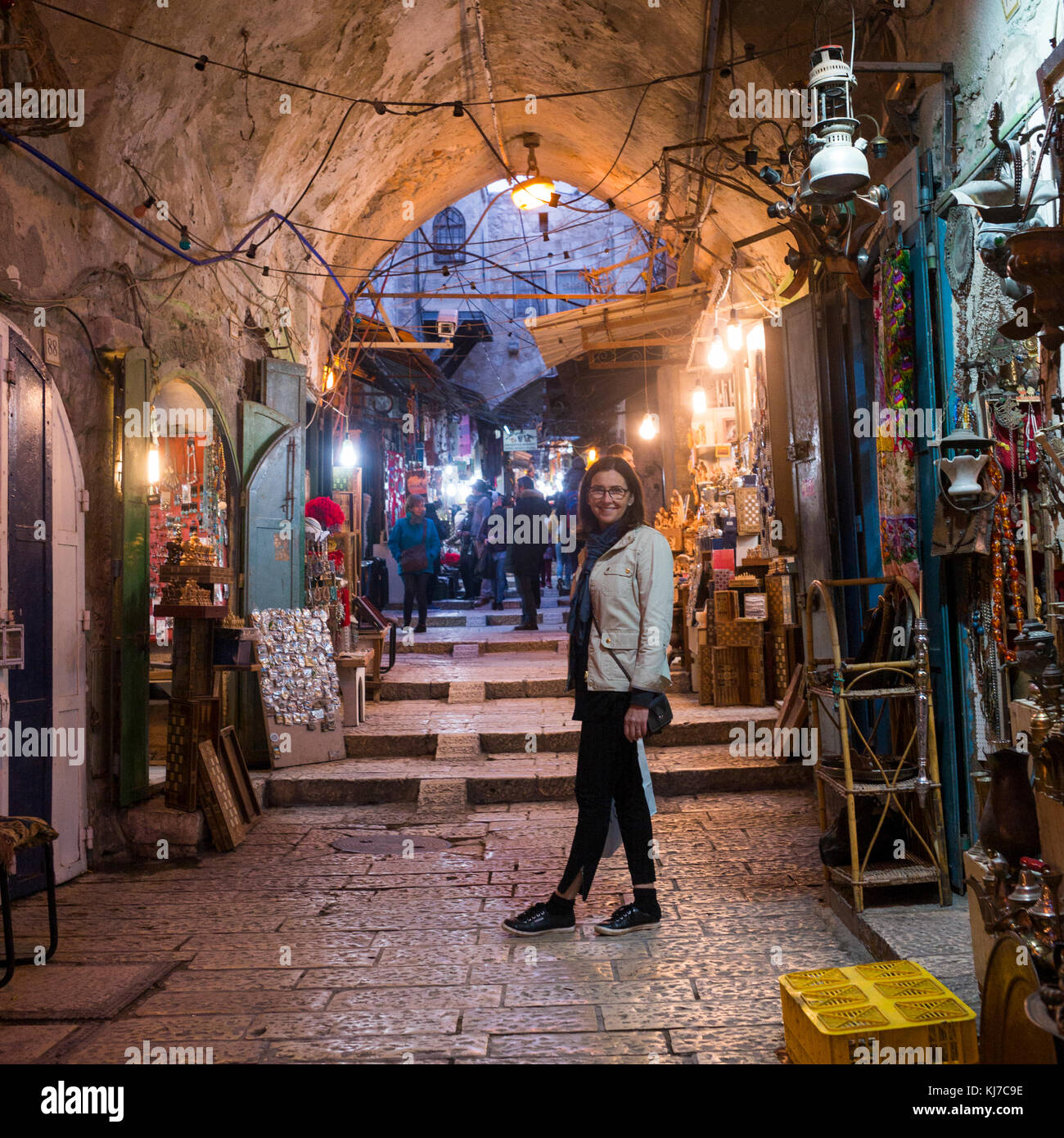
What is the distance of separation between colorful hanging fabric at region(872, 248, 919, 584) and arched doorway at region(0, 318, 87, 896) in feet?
14.4

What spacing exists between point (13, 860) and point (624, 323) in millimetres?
9972

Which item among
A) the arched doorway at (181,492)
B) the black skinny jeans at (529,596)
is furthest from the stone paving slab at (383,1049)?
the black skinny jeans at (529,596)

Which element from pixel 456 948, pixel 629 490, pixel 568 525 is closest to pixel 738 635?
pixel 629 490

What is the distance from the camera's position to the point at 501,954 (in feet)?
12.9

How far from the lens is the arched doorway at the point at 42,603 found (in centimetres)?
477

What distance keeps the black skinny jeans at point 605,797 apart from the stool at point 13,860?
7.13 feet

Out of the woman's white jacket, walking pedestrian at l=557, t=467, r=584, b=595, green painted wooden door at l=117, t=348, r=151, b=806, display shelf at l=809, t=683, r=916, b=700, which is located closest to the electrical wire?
green painted wooden door at l=117, t=348, r=151, b=806

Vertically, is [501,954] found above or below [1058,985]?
below

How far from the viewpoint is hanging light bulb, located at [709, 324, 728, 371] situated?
33.4 feet

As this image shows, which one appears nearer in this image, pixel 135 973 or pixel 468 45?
pixel 135 973

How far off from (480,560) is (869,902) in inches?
530

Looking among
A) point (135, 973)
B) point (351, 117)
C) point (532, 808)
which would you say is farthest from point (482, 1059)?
point (351, 117)

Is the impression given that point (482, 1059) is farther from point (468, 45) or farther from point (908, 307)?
point (468, 45)

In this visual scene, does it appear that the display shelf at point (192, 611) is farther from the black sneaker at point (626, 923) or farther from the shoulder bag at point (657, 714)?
the black sneaker at point (626, 923)
